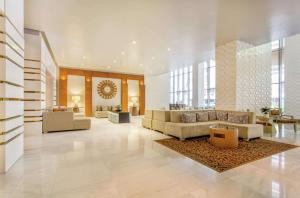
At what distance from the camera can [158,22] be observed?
177 inches

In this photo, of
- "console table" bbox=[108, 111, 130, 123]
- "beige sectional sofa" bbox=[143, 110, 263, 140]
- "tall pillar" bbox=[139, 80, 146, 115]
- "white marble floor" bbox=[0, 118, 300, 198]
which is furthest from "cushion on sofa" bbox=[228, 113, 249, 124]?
"tall pillar" bbox=[139, 80, 146, 115]

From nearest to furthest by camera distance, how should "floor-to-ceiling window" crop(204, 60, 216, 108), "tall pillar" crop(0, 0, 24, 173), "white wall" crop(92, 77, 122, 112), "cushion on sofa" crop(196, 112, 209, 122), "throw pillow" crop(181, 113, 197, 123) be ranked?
"tall pillar" crop(0, 0, 24, 173)
"throw pillow" crop(181, 113, 197, 123)
"cushion on sofa" crop(196, 112, 209, 122)
"floor-to-ceiling window" crop(204, 60, 216, 108)
"white wall" crop(92, 77, 122, 112)

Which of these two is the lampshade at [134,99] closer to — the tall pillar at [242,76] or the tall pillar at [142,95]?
the tall pillar at [142,95]

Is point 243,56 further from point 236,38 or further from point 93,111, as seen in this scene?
point 93,111

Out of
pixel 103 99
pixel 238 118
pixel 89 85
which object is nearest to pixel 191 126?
pixel 238 118

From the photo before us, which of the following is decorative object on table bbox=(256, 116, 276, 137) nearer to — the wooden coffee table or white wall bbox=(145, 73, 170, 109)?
the wooden coffee table

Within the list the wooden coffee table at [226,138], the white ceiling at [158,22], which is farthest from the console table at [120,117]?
the wooden coffee table at [226,138]

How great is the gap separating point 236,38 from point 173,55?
2968mm

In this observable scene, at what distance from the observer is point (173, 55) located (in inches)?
312

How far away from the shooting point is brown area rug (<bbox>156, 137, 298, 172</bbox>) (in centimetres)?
292

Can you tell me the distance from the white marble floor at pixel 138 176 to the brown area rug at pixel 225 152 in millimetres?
167

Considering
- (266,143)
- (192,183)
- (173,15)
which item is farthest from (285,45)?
(192,183)

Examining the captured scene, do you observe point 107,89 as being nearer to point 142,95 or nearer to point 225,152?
point 142,95

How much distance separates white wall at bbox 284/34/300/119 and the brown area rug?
15.8 ft
